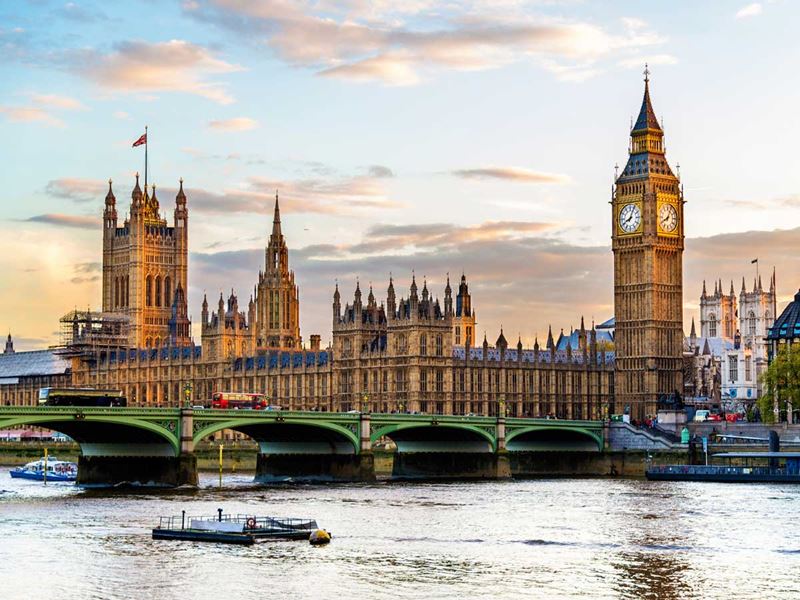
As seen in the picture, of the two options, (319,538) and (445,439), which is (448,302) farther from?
(319,538)

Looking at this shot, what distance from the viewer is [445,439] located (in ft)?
399

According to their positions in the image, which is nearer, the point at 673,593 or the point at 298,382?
the point at 673,593

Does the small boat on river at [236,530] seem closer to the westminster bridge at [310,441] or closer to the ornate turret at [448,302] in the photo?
the westminster bridge at [310,441]

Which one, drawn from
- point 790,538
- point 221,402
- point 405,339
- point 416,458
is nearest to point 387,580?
point 790,538

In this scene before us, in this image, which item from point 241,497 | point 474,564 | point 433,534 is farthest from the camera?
point 241,497

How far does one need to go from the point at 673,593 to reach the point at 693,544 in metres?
13.5

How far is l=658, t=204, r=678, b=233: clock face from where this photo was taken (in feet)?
514

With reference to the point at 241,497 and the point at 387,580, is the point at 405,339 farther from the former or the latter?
the point at 387,580

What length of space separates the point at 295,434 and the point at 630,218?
187ft

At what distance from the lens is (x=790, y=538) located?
67.4 metres

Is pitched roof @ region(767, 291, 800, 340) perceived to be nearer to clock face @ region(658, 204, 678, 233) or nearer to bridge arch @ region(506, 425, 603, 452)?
bridge arch @ region(506, 425, 603, 452)

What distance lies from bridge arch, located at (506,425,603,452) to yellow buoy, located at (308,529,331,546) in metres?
59.6

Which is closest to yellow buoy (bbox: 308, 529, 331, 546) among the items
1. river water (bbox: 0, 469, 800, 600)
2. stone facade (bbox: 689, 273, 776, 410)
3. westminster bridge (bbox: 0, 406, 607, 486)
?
river water (bbox: 0, 469, 800, 600)

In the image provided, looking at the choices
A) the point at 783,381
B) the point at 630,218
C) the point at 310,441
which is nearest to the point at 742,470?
the point at 783,381
